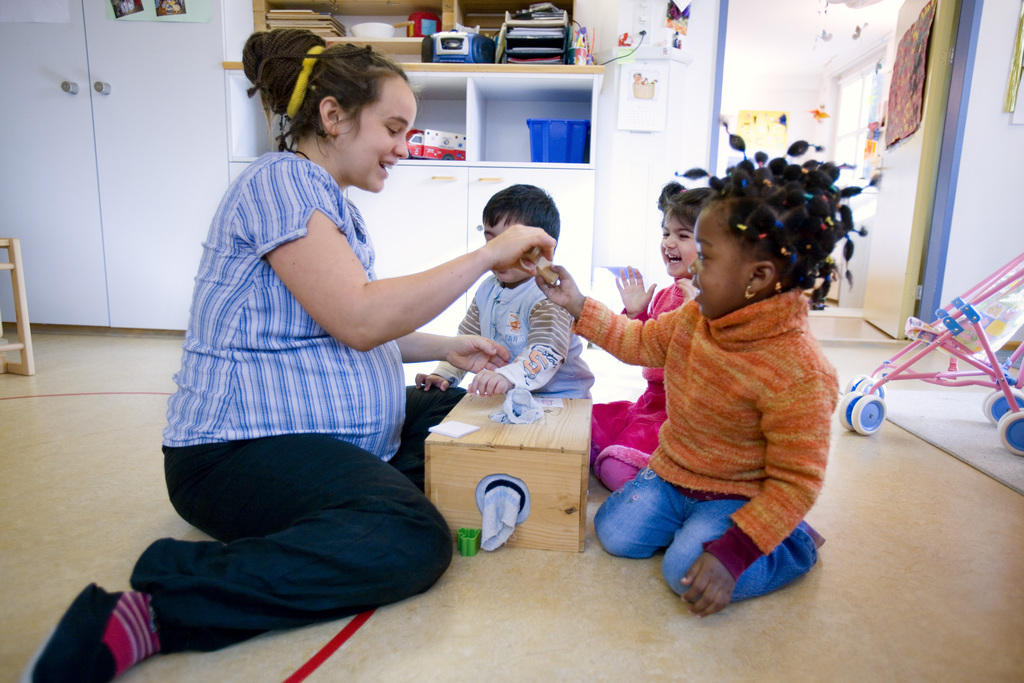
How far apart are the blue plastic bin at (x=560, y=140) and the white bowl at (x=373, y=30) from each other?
81 cm

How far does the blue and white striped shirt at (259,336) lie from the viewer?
94cm

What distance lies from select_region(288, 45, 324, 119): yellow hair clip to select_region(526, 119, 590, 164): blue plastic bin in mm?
1971

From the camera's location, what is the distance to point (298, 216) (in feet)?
3.04

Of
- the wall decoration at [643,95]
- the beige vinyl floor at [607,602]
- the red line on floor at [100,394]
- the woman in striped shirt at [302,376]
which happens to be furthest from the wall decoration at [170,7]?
the woman in striped shirt at [302,376]

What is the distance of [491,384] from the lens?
4.15ft

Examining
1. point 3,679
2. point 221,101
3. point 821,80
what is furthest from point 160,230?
point 821,80

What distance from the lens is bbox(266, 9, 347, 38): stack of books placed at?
9.82 ft

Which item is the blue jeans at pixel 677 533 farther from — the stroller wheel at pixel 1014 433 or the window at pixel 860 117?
the window at pixel 860 117

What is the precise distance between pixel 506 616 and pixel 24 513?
899 mm

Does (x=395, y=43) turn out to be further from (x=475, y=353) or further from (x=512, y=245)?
(x=512, y=245)

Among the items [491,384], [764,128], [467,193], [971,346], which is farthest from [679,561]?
[764,128]

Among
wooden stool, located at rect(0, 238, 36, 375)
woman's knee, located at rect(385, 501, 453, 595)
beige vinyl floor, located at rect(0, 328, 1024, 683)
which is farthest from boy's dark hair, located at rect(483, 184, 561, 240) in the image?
wooden stool, located at rect(0, 238, 36, 375)

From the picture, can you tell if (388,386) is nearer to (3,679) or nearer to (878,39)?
(3,679)

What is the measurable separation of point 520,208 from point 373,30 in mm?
2077
